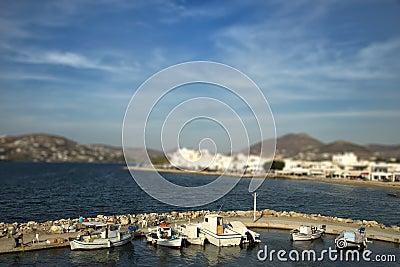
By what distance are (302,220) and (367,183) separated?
69401 mm

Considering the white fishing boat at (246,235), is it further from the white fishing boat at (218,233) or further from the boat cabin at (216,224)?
the boat cabin at (216,224)

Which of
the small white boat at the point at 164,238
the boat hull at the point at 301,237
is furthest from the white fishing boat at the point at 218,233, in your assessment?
the boat hull at the point at 301,237

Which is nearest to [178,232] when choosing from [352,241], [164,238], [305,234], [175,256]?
[164,238]

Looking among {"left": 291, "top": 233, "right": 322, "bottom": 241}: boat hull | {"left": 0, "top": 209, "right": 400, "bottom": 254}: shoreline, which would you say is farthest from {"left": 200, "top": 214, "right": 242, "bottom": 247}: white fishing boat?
{"left": 0, "top": 209, "right": 400, "bottom": 254}: shoreline

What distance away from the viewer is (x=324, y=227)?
2723 centimetres

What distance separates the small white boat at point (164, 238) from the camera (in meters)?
23.5

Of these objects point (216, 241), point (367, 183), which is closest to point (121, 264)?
point (216, 241)

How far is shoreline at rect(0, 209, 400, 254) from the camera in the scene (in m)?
22.6

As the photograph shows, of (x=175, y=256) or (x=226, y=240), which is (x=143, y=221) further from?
(x=226, y=240)

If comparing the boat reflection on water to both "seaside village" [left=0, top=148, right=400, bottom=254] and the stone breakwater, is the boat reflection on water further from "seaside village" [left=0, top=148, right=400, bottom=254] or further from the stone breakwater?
the stone breakwater

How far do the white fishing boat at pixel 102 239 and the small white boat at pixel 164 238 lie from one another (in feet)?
4.97

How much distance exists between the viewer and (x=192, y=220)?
30.8 meters

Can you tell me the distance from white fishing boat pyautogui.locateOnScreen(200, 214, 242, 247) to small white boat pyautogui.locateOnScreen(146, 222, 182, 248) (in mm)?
2156

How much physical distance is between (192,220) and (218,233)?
6.68 meters
